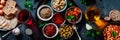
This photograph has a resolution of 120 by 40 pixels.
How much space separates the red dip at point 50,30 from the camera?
2.70m

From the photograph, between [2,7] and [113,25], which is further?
[2,7]

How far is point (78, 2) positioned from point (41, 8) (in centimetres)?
34

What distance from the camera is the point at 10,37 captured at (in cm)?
285

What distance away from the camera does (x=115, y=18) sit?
2.60 m

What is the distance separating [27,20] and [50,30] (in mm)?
221

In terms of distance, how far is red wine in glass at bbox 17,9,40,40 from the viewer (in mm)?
2709

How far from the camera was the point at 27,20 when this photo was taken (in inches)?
106

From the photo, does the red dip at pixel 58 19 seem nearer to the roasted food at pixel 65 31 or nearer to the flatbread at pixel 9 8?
the roasted food at pixel 65 31

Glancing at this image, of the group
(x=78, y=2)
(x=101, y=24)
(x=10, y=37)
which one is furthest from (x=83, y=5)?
(x=10, y=37)

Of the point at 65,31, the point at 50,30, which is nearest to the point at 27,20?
the point at 50,30

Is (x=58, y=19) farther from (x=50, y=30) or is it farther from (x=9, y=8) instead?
(x=9, y=8)

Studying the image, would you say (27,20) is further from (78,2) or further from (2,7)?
(78,2)

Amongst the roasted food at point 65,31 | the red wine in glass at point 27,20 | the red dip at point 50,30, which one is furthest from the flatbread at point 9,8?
the roasted food at point 65,31

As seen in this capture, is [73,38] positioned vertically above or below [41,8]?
below
